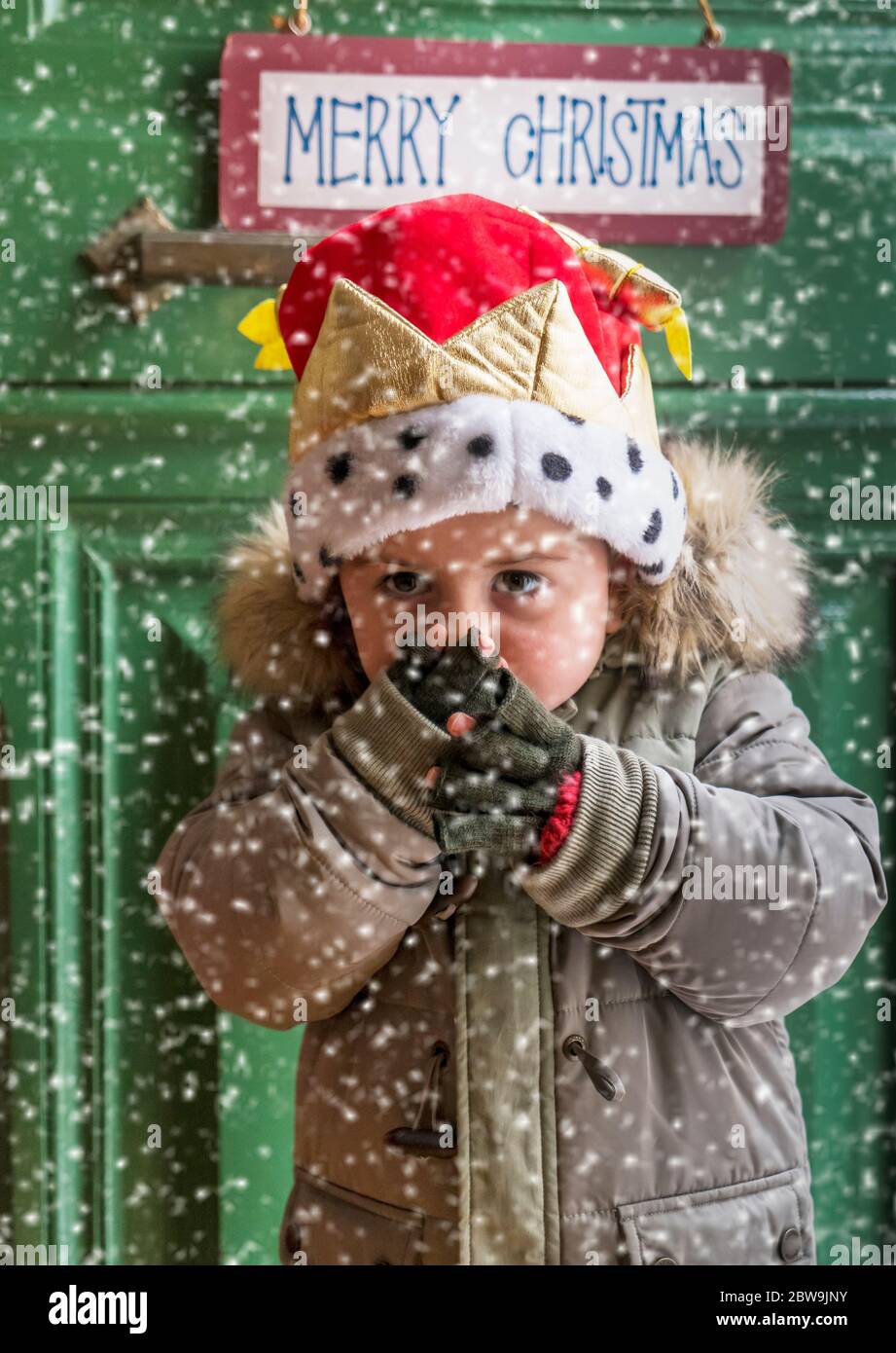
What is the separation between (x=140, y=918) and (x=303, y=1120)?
0.25 metres

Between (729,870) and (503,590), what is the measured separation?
200mm

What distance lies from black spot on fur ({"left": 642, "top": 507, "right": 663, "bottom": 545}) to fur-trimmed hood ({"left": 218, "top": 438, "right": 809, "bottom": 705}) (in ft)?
0.12

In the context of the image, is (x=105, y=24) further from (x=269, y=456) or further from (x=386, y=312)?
(x=386, y=312)

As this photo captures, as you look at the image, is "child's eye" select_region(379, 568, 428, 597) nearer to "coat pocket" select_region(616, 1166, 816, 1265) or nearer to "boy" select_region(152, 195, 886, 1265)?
"boy" select_region(152, 195, 886, 1265)

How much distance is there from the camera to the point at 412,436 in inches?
27.7

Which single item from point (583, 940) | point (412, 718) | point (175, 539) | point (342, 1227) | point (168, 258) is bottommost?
point (342, 1227)

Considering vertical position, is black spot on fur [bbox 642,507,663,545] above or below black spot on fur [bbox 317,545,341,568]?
above

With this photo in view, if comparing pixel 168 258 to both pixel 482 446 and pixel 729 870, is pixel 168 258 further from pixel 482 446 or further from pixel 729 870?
pixel 729 870

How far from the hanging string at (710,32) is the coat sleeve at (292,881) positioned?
22.8 inches

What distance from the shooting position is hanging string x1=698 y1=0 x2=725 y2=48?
954 millimetres

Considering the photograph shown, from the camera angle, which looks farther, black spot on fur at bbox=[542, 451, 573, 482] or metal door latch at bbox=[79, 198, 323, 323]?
metal door latch at bbox=[79, 198, 323, 323]

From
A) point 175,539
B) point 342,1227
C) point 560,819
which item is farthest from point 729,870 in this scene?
point 175,539

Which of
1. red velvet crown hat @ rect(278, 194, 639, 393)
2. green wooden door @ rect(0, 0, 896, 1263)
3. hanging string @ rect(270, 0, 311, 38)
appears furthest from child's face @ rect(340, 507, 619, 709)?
hanging string @ rect(270, 0, 311, 38)
